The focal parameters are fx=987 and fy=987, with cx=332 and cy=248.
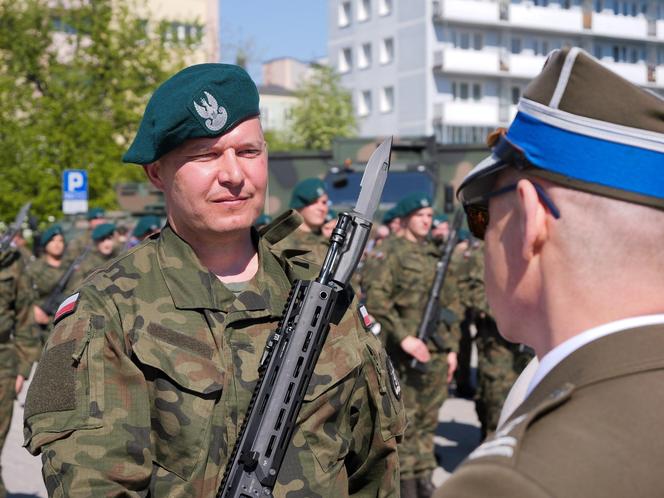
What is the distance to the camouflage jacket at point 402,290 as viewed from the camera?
23.7 feet

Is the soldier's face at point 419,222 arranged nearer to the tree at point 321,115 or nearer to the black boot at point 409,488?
the black boot at point 409,488

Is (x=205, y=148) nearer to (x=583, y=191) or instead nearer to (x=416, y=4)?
(x=583, y=191)

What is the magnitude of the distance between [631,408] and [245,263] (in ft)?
5.45

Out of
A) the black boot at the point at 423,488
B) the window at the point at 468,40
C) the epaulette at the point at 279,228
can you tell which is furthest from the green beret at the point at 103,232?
the window at the point at 468,40

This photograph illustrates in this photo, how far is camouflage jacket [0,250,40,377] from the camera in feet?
20.9

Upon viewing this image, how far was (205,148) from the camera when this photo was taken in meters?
2.58

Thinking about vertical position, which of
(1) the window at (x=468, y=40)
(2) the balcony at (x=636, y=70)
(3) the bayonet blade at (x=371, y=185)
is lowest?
(3) the bayonet blade at (x=371, y=185)

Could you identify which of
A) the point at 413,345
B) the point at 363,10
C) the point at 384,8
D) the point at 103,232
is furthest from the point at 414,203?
the point at 363,10

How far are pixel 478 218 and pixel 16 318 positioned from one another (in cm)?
557

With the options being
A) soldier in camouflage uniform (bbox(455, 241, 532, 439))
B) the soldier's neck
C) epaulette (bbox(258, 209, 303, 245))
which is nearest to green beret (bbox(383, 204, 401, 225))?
soldier in camouflage uniform (bbox(455, 241, 532, 439))

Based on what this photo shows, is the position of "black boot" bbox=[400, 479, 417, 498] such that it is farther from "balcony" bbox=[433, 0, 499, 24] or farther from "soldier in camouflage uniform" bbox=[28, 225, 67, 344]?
"balcony" bbox=[433, 0, 499, 24]

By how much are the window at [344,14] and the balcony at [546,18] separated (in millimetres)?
9585

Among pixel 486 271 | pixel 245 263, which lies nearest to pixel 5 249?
pixel 245 263

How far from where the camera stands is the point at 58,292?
11.5 m
